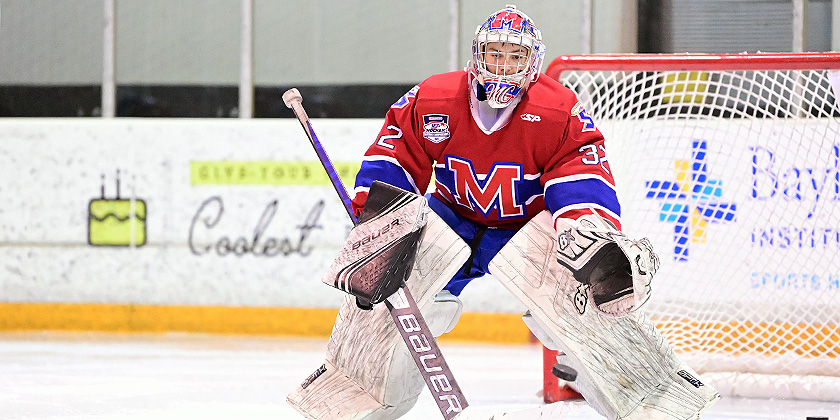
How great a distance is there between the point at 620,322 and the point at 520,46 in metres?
0.68

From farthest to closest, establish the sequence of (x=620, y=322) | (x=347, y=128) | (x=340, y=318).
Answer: (x=347, y=128) < (x=340, y=318) < (x=620, y=322)

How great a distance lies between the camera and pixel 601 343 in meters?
2.04

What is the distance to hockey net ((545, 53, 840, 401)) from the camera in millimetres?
3182

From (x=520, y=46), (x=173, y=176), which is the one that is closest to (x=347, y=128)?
(x=173, y=176)

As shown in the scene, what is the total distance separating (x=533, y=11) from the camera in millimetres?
4922

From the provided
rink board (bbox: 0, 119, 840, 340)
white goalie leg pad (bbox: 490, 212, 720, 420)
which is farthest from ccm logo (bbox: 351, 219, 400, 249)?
rink board (bbox: 0, 119, 840, 340)

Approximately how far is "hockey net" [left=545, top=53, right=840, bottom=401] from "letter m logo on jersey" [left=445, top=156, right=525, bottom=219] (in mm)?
988

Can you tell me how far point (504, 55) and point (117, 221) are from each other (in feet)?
10.3

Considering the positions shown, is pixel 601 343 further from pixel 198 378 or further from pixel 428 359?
pixel 198 378

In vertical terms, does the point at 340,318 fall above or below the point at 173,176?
below

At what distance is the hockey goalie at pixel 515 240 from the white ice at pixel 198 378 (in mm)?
431

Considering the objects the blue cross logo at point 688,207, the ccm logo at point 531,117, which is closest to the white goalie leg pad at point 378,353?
the ccm logo at point 531,117

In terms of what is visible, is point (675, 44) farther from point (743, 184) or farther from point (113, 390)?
point (113, 390)

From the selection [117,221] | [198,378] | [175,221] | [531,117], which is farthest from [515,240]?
[117,221]
